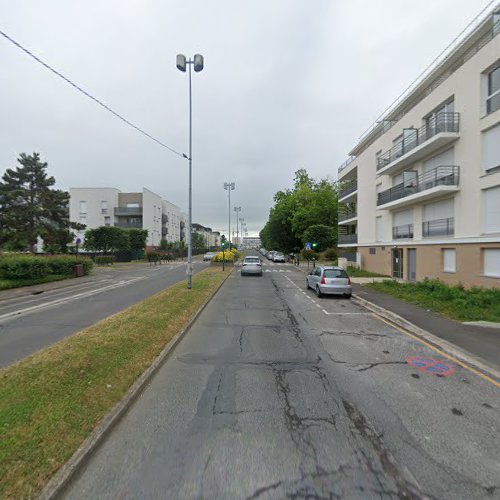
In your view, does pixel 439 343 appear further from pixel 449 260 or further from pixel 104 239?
pixel 104 239

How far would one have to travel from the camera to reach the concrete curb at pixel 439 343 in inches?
209

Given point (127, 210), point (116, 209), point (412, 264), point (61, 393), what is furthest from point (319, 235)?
point (116, 209)

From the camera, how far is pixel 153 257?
42.7 meters

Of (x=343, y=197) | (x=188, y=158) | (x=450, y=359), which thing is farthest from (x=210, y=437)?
(x=343, y=197)

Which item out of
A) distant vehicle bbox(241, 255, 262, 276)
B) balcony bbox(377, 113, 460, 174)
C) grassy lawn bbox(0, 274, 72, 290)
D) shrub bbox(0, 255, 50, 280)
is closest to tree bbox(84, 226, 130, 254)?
grassy lawn bbox(0, 274, 72, 290)

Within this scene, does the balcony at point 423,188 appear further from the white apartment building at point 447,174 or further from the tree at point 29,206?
the tree at point 29,206

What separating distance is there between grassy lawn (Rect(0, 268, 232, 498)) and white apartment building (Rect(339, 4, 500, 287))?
1360cm

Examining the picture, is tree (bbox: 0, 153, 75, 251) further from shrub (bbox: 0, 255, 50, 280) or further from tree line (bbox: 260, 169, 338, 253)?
tree line (bbox: 260, 169, 338, 253)

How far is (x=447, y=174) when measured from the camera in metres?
15.2

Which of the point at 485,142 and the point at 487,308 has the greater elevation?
the point at 485,142

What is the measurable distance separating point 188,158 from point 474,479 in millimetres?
13827

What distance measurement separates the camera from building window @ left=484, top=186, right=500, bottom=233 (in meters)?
12.3

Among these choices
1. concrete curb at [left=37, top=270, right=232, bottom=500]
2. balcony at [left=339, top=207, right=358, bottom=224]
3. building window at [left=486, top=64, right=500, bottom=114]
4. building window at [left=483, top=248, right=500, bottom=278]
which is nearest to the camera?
concrete curb at [left=37, top=270, right=232, bottom=500]

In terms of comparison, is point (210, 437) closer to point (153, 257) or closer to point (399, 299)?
point (399, 299)
